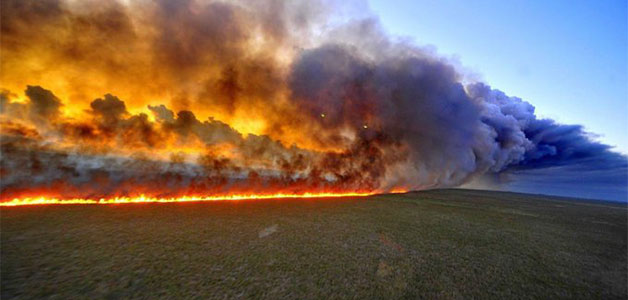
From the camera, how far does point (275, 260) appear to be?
976 cm

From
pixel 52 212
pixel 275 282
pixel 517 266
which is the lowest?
pixel 517 266

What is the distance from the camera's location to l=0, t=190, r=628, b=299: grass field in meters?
7.25

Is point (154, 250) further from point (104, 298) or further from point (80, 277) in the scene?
point (104, 298)

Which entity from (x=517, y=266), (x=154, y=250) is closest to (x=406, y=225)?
(x=517, y=266)

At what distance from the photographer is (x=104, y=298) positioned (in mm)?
6352

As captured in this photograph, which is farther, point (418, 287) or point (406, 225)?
point (406, 225)

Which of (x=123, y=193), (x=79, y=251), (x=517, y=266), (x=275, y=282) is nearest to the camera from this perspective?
(x=275, y=282)

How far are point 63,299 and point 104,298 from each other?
3.51ft

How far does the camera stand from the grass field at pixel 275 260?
725 centimetres

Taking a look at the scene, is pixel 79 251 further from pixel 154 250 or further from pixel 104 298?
pixel 104 298

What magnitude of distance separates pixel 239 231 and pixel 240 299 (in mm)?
7890

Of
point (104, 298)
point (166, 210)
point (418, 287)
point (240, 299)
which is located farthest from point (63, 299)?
point (166, 210)

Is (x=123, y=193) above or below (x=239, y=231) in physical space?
above

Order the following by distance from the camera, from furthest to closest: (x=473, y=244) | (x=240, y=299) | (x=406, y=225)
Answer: (x=406, y=225) < (x=473, y=244) < (x=240, y=299)
